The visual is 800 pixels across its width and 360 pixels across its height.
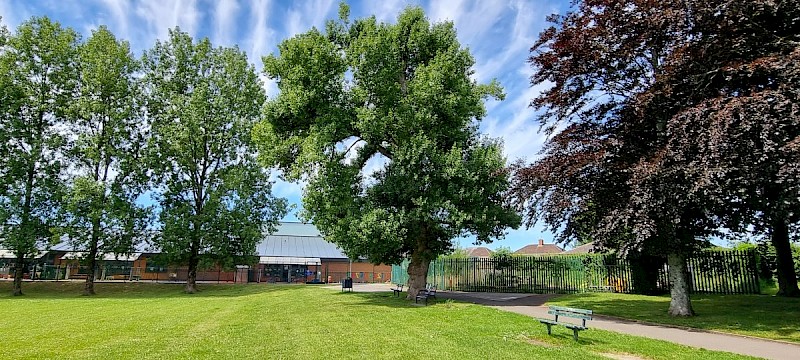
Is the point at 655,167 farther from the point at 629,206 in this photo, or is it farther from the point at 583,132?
the point at 583,132

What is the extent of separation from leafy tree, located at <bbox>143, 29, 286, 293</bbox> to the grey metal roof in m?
14.6

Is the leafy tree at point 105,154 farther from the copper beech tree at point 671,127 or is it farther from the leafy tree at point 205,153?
the copper beech tree at point 671,127

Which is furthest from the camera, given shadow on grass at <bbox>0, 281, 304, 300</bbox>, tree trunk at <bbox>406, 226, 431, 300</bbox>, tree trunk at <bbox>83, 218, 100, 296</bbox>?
tree trunk at <bbox>83, 218, 100, 296</bbox>

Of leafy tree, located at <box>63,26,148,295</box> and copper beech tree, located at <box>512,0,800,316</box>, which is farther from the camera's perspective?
leafy tree, located at <box>63,26,148,295</box>

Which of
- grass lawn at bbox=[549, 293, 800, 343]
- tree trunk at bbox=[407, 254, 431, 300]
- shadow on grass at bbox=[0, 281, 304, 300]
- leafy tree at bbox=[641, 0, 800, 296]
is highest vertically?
leafy tree at bbox=[641, 0, 800, 296]

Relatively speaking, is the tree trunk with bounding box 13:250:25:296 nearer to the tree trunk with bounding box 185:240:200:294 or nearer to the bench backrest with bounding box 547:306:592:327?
the tree trunk with bounding box 185:240:200:294

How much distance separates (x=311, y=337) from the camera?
1054cm

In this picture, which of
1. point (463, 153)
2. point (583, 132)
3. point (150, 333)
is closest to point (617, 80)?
point (583, 132)

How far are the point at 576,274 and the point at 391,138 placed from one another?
13686 mm

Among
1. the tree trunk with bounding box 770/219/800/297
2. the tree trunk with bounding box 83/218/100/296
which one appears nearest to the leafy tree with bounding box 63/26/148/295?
the tree trunk with bounding box 83/218/100/296

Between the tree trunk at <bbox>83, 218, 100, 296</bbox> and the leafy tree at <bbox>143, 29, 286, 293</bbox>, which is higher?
the leafy tree at <bbox>143, 29, 286, 293</bbox>

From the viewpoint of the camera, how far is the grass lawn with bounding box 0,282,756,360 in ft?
28.5

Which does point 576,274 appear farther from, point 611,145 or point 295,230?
point 295,230

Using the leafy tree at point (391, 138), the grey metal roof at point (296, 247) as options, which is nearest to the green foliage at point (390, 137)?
the leafy tree at point (391, 138)
